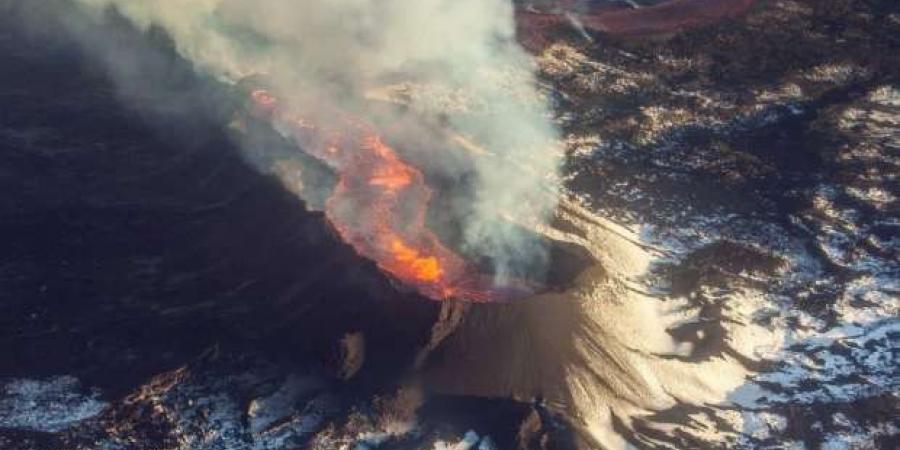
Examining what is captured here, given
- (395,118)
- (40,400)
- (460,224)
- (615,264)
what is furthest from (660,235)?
(40,400)

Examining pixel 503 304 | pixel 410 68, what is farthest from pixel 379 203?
pixel 410 68

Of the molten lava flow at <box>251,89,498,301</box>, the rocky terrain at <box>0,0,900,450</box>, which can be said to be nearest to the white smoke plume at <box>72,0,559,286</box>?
the molten lava flow at <box>251,89,498,301</box>

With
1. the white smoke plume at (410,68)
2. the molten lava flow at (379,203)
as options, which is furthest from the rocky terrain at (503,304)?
the white smoke plume at (410,68)

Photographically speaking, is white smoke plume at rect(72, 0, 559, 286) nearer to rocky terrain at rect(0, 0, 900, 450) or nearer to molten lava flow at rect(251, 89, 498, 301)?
molten lava flow at rect(251, 89, 498, 301)

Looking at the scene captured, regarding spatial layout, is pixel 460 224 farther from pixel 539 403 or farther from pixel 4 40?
pixel 4 40

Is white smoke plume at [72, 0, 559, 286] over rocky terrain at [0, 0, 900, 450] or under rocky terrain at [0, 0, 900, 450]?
over

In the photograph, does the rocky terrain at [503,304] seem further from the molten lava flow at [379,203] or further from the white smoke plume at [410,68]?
the white smoke plume at [410,68]
